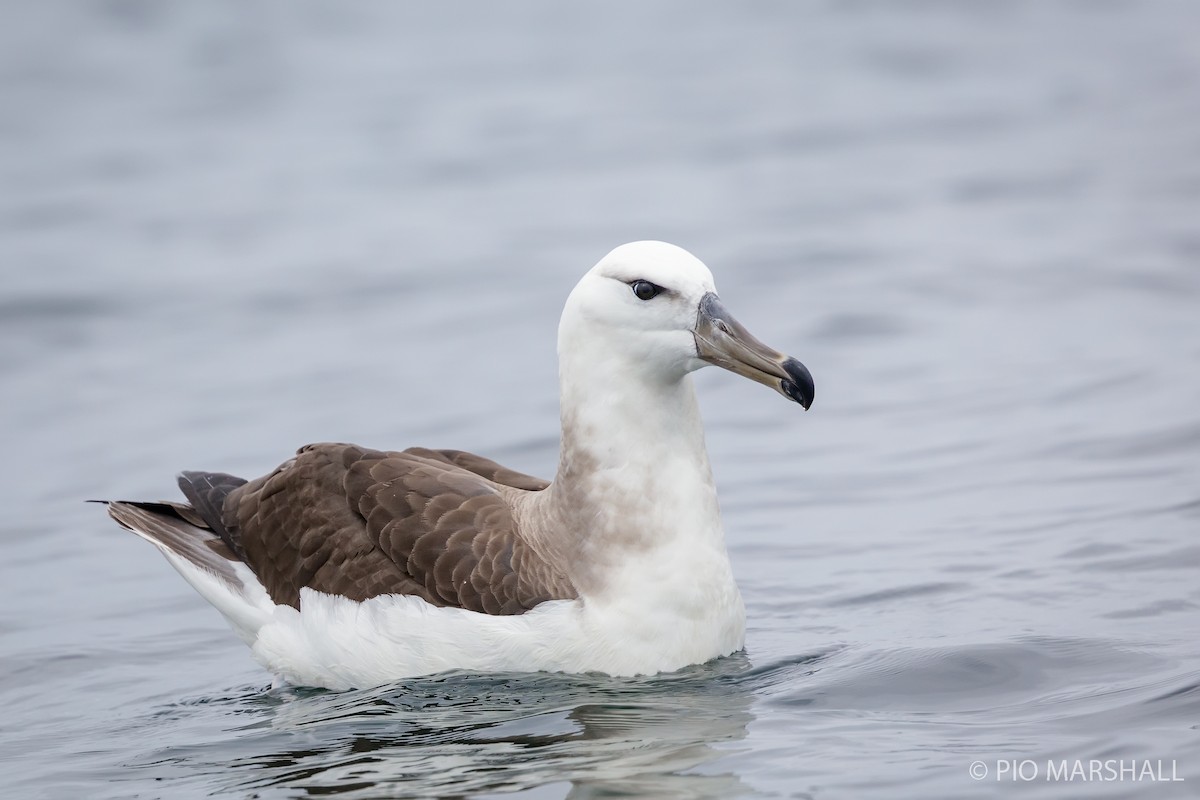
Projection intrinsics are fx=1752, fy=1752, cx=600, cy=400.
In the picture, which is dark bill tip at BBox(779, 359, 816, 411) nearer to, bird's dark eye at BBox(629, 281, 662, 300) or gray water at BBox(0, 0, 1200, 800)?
bird's dark eye at BBox(629, 281, 662, 300)

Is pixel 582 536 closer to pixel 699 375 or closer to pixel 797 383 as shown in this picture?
pixel 797 383

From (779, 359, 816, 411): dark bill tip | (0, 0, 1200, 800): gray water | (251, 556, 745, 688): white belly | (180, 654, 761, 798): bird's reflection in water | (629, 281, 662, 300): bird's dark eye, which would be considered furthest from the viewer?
(629, 281, 662, 300): bird's dark eye

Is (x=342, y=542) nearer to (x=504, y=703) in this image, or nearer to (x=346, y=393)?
(x=504, y=703)

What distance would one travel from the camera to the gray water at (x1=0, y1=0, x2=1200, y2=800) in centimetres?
745

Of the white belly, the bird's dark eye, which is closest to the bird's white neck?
the white belly

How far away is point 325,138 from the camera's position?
24.1m

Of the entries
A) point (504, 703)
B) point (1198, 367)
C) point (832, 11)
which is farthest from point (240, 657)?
point (832, 11)

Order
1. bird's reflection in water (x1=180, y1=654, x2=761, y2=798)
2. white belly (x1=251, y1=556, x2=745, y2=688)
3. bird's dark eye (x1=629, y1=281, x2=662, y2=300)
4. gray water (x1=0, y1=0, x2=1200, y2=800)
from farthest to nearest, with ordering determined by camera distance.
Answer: bird's dark eye (x1=629, y1=281, x2=662, y2=300)
white belly (x1=251, y1=556, x2=745, y2=688)
gray water (x1=0, y1=0, x2=1200, y2=800)
bird's reflection in water (x1=180, y1=654, x2=761, y2=798)

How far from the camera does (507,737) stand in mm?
7324

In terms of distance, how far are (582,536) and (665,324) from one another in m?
1.03

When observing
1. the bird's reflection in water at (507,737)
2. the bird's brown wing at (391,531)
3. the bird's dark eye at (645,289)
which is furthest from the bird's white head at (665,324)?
the bird's reflection in water at (507,737)

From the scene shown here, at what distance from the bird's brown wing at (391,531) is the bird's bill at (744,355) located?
4.01ft

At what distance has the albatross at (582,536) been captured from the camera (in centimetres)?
777

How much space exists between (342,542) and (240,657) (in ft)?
5.62
